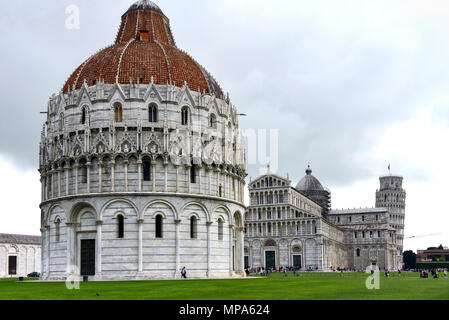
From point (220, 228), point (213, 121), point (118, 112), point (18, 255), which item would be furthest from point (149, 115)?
point (18, 255)

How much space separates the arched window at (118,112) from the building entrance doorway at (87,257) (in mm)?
11054

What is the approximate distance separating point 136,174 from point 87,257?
851 centimetres

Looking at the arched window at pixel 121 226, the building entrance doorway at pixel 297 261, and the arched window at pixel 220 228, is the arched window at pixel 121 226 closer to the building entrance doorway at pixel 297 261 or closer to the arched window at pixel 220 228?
the arched window at pixel 220 228

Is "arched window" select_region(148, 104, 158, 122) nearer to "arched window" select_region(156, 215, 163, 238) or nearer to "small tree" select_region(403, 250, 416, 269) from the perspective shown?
"arched window" select_region(156, 215, 163, 238)

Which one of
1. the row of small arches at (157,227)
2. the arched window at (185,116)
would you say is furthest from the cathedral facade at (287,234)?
the arched window at (185,116)

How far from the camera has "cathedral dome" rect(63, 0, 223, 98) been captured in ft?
192

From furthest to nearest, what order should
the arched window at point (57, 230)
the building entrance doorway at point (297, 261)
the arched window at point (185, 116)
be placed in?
the building entrance doorway at point (297, 261), the arched window at point (185, 116), the arched window at point (57, 230)

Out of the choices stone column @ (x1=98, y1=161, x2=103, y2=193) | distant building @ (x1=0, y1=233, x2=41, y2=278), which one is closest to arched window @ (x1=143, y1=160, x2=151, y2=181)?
stone column @ (x1=98, y1=161, x2=103, y2=193)

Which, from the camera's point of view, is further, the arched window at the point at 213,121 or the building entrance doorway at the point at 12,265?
the building entrance doorway at the point at 12,265

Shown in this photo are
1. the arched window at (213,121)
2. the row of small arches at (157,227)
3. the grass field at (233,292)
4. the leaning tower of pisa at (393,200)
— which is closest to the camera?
the grass field at (233,292)

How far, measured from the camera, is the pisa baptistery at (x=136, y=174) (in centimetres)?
5434
